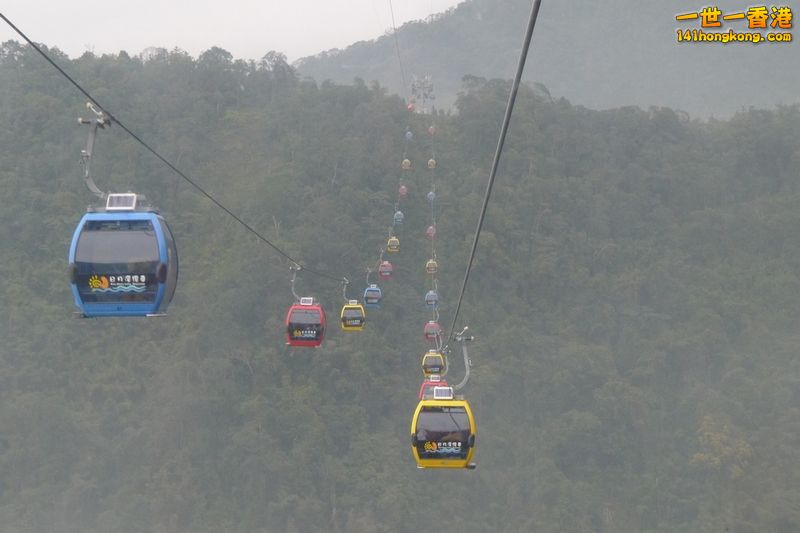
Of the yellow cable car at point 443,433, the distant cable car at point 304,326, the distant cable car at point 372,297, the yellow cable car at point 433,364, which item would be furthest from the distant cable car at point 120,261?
Answer: the distant cable car at point 372,297

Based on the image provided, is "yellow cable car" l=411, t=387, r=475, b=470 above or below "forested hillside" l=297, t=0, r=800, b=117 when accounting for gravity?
below

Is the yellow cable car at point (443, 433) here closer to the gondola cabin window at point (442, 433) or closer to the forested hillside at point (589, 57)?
the gondola cabin window at point (442, 433)

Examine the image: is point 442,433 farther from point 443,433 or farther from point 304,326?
point 304,326

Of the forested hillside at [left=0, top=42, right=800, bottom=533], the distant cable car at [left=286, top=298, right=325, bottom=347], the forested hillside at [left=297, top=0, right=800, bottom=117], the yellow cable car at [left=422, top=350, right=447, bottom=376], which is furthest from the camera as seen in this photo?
the forested hillside at [left=297, top=0, right=800, bottom=117]

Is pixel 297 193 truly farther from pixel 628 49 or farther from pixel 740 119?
pixel 628 49

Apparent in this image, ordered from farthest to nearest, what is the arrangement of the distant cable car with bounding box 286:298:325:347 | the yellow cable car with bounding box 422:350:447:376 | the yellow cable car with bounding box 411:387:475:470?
the yellow cable car with bounding box 422:350:447:376, the distant cable car with bounding box 286:298:325:347, the yellow cable car with bounding box 411:387:475:470

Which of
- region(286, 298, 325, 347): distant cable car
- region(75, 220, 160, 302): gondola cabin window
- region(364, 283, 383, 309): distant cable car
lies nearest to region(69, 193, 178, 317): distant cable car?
region(75, 220, 160, 302): gondola cabin window

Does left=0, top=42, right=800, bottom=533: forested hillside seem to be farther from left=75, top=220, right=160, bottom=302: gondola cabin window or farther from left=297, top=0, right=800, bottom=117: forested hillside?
left=297, top=0, right=800, bottom=117: forested hillside
